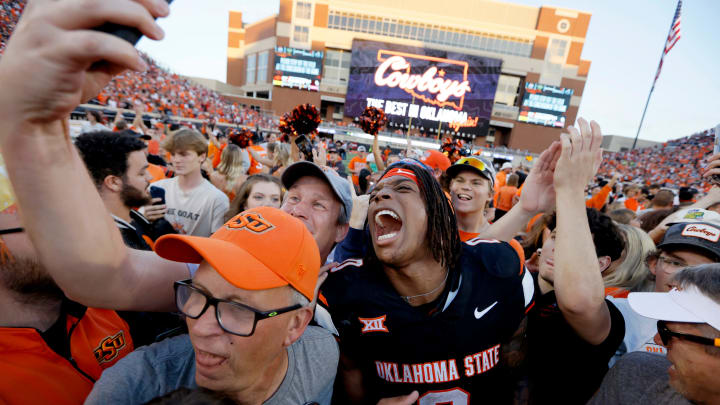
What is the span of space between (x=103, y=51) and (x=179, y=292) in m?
0.89

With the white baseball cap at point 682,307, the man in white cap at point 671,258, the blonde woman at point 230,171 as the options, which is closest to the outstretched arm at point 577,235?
the white baseball cap at point 682,307

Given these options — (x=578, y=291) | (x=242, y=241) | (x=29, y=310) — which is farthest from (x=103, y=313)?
(x=578, y=291)

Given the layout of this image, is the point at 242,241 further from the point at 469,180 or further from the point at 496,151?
the point at 496,151

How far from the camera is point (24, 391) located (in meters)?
1.06

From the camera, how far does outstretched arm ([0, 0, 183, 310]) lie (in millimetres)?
548

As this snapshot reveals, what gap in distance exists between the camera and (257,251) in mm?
1142

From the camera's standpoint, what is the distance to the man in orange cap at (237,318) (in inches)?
41.1

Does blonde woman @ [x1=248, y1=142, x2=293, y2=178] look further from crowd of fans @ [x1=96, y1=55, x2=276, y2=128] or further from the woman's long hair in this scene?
crowd of fans @ [x1=96, y1=55, x2=276, y2=128]

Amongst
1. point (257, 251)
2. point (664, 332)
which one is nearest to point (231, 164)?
point (257, 251)

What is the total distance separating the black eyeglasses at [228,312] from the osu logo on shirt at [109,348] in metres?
0.57

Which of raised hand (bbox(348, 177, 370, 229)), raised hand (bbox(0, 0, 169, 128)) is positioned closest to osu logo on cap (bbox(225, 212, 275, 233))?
raised hand (bbox(0, 0, 169, 128))

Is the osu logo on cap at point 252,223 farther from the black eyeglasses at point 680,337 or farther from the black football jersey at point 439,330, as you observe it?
the black eyeglasses at point 680,337

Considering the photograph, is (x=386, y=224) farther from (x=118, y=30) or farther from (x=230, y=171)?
(x=230, y=171)

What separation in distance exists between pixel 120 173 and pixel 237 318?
2262mm
